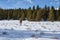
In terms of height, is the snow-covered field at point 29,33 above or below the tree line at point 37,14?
above

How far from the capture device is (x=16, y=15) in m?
90.8

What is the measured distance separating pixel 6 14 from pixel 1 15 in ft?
11.7

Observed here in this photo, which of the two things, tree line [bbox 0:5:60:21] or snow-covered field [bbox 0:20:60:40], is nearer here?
snow-covered field [bbox 0:20:60:40]

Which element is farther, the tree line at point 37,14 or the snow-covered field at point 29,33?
the tree line at point 37,14

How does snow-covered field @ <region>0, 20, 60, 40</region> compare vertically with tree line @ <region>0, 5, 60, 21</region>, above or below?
above

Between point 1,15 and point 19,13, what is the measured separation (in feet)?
36.2

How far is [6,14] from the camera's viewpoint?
308 feet

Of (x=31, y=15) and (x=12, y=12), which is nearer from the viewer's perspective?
(x=31, y=15)

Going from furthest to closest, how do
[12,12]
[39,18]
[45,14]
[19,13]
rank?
[12,12] → [19,13] → [45,14] → [39,18]

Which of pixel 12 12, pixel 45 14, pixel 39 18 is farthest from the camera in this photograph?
pixel 12 12

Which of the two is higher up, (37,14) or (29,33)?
(29,33)

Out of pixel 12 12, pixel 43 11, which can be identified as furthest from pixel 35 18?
pixel 12 12

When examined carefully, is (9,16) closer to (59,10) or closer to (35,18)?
(35,18)

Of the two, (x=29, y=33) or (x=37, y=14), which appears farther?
(x=37, y=14)
